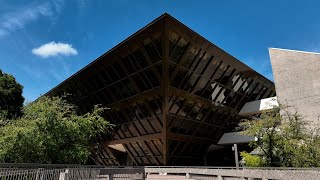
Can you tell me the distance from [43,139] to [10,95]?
17701mm

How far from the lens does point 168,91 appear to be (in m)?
23.1

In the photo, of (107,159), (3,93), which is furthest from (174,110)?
(3,93)

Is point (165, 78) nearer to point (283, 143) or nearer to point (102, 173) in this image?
point (283, 143)

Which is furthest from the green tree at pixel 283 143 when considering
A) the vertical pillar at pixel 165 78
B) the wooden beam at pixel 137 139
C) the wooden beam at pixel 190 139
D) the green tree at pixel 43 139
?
the green tree at pixel 43 139

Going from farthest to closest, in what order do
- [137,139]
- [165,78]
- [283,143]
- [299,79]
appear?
1. [137,139]
2. [299,79]
3. [165,78]
4. [283,143]

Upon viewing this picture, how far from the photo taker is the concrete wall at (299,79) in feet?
74.8

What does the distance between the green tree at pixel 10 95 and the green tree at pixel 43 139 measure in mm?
13633

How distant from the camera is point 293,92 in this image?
79.8ft

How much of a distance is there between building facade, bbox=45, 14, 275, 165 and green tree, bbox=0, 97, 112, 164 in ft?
26.3

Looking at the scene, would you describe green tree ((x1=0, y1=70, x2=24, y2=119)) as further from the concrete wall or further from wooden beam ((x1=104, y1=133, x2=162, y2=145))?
the concrete wall

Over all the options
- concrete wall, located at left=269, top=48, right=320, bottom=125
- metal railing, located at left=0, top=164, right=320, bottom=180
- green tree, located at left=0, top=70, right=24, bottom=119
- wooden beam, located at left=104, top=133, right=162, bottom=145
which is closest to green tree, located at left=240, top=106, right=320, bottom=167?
metal railing, located at left=0, top=164, right=320, bottom=180

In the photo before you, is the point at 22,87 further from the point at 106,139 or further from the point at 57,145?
the point at 57,145

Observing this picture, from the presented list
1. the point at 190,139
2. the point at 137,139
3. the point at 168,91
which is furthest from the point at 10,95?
the point at 190,139

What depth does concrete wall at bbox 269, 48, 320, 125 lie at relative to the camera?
898 inches
